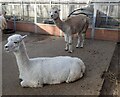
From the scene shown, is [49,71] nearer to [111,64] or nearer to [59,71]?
[59,71]

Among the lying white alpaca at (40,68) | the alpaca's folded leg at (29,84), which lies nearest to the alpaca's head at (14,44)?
the lying white alpaca at (40,68)

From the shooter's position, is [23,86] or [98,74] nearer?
[23,86]

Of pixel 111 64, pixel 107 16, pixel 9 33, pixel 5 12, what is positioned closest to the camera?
pixel 111 64

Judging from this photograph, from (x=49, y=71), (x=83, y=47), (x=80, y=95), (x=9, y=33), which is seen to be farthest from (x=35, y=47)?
(x=80, y=95)

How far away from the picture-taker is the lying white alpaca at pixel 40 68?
3.40 metres

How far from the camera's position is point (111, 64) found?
4863 millimetres

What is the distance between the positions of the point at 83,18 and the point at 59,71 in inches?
107

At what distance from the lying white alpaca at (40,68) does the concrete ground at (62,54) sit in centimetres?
12

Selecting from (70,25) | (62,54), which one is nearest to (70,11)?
(70,25)

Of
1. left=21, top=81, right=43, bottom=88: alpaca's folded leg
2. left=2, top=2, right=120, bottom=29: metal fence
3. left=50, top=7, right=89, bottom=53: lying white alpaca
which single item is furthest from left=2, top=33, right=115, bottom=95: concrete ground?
left=2, top=2, right=120, bottom=29: metal fence

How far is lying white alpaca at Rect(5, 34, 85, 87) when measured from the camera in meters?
3.40

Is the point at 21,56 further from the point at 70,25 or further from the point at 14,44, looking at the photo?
the point at 70,25

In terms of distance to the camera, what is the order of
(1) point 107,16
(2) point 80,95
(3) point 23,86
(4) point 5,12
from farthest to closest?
(4) point 5,12
(1) point 107,16
(3) point 23,86
(2) point 80,95

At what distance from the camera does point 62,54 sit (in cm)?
542
